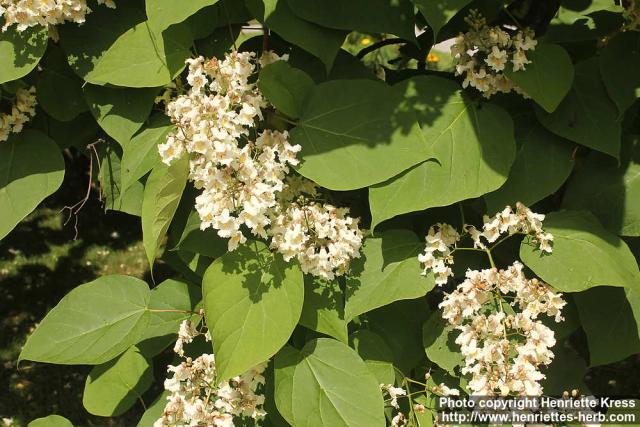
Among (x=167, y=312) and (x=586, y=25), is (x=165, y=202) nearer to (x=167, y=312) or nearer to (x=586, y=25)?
(x=167, y=312)

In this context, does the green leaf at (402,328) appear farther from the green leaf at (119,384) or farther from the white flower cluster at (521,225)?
the green leaf at (119,384)

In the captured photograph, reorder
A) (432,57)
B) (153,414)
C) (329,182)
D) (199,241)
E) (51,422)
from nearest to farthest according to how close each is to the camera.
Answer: (329,182), (199,241), (153,414), (51,422), (432,57)

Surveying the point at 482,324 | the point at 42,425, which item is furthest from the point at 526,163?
the point at 42,425

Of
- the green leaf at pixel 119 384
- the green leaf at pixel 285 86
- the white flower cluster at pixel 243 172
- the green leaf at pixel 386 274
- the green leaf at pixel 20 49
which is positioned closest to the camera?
the white flower cluster at pixel 243 172

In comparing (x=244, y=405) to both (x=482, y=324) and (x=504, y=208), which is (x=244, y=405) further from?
(x=504, y=208)

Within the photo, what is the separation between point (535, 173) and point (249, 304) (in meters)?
0.87

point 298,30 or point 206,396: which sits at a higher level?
point 298,30

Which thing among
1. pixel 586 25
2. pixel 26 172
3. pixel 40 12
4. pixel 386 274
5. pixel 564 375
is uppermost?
pixel 40 12

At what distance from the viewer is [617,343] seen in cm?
197

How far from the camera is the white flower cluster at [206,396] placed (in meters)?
1.71

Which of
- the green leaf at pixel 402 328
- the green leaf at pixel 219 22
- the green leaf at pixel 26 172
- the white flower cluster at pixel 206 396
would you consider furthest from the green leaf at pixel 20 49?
the green leaf at pixel 402 328

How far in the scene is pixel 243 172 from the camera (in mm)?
1604

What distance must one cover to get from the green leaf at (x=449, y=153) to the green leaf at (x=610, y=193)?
0.36m

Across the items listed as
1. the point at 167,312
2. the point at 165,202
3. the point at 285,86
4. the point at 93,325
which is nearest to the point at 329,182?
the point at 285,86
